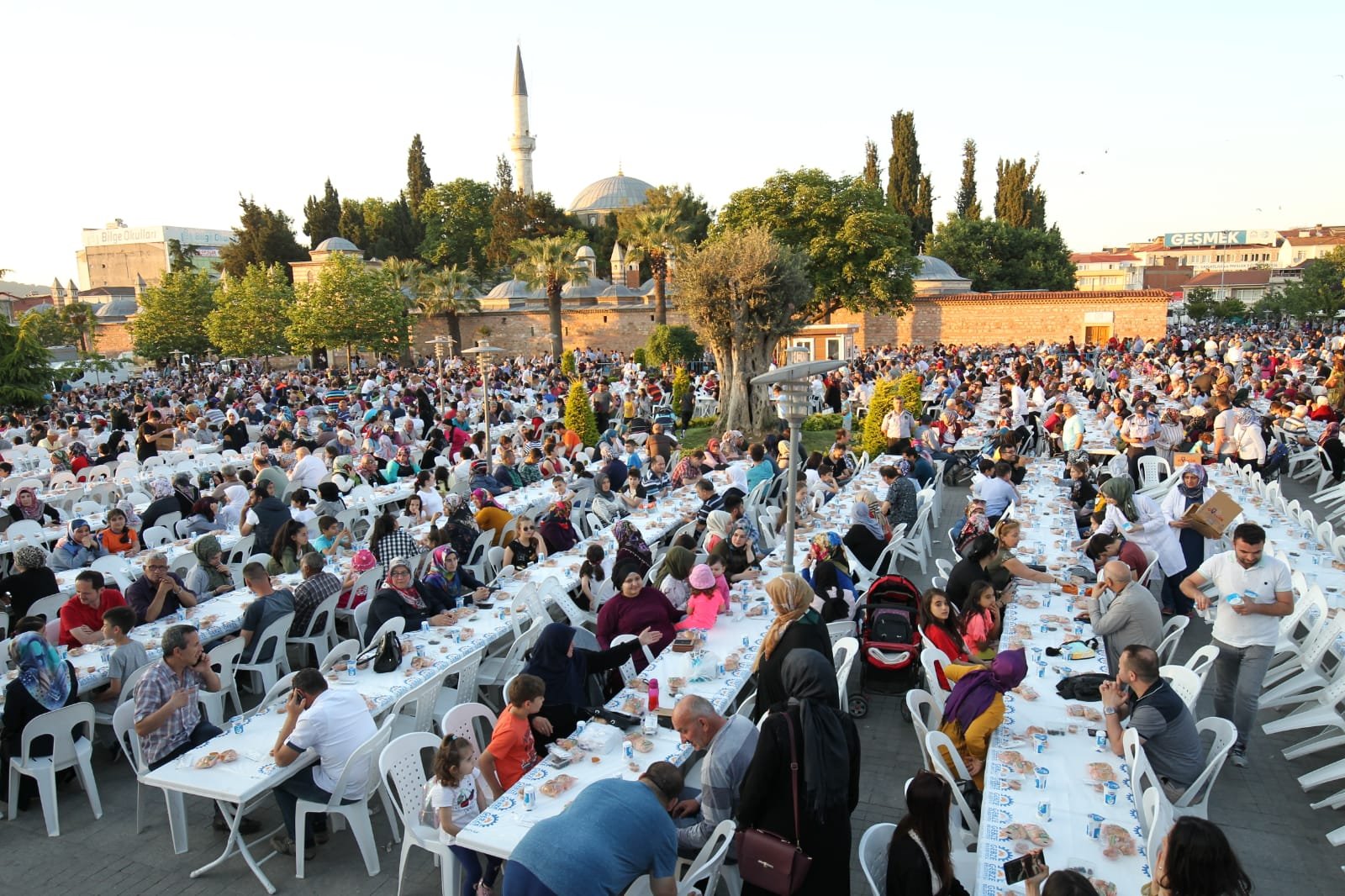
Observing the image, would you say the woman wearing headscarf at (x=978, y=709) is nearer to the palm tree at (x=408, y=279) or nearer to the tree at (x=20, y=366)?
the tree at (x=20, y=366)

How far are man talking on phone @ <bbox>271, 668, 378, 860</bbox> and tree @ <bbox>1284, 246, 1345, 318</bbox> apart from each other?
48916 mm

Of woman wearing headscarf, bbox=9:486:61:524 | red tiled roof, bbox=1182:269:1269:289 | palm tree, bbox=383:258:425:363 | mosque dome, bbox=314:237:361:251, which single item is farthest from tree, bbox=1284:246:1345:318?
mosque dome, bbox=314:237:361:251

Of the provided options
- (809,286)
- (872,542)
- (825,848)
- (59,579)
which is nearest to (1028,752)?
(825,848)

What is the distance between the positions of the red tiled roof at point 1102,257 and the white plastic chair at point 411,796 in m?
95.6

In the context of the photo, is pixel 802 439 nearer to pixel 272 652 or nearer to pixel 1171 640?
pixel 1171 640

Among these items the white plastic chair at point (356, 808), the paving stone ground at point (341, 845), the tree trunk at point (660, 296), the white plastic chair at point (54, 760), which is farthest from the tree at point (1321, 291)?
the white plastic chair at point (54, 760)

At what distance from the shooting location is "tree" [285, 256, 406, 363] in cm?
3275

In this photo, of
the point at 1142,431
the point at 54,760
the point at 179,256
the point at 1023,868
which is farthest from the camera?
the point at 179,256

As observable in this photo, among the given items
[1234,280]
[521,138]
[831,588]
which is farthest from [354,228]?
[1234,280]

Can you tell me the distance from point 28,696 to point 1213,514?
9.11 metres

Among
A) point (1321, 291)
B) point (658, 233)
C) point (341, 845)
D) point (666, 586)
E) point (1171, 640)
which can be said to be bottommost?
point (341, 845)

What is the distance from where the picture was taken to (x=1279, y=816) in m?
4.63

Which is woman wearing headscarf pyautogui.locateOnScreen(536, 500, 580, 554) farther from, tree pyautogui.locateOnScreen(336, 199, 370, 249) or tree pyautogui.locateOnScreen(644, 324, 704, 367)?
tree pyautogui.locateOnScreen(336, 199, 370, 249)

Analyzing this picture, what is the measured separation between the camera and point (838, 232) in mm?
30938
